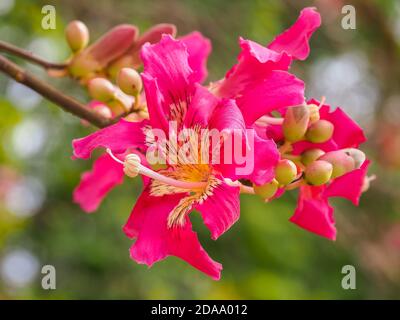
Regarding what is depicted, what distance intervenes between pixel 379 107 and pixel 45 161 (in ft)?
7.02

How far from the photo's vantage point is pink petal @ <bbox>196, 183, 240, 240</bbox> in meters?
1.07

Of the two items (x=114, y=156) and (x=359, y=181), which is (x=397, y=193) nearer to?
(x=359, y=181)

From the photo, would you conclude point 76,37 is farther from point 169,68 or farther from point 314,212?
point 314,212

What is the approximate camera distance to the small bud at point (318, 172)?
114 cm

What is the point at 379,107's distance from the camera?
4512 mm

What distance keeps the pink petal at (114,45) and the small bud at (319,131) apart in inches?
19.7

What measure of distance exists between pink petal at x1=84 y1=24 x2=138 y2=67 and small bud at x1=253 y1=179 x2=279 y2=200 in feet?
1.74

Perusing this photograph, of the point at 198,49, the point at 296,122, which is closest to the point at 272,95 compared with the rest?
the point at 296,122

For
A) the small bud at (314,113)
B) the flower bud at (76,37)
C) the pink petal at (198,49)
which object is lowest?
the small bud at (314,113)

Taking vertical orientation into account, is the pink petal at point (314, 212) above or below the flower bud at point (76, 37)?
below

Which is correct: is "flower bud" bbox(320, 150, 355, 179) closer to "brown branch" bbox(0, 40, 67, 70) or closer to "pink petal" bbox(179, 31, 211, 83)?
"pink petal" bbox(179, 31, 211, 83)

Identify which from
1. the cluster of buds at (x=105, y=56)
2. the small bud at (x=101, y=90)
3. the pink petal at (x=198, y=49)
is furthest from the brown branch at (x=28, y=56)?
the pink petal at (x=198, y=49)

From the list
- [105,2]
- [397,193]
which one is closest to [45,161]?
[105,2]

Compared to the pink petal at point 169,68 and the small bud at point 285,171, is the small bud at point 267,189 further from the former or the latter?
the pink petal at point 169,68
